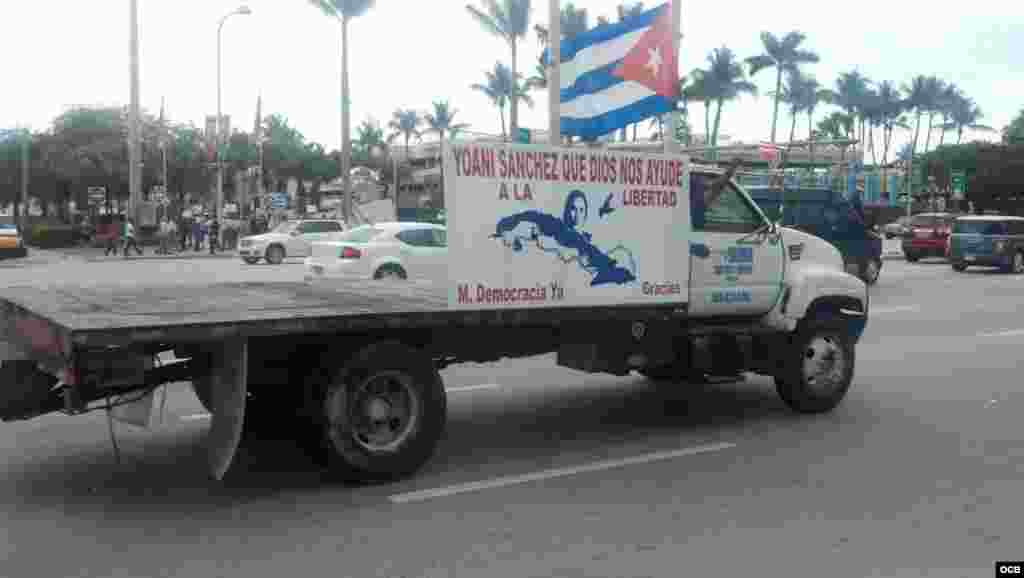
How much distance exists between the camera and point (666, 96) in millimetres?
9656

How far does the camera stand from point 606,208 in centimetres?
706

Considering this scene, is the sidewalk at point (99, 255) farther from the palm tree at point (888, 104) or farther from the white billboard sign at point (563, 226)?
the palm tree at point (888, 104)

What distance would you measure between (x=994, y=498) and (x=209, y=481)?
4.76m

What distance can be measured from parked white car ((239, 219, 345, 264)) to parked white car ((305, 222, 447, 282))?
41.9ft

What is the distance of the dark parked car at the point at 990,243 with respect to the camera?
27984 mm

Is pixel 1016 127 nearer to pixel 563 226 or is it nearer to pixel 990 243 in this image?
pixel 990 243

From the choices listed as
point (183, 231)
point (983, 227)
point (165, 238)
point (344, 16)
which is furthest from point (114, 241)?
point (983, 227)

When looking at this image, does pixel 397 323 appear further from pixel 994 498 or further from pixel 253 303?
pixel 994 498

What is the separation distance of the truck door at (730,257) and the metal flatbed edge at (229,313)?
1.57 ft

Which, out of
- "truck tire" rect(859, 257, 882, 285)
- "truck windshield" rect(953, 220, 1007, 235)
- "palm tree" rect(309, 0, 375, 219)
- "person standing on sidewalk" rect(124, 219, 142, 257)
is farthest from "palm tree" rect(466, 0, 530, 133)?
"truck tire" rect(859, 257, 882, 285)

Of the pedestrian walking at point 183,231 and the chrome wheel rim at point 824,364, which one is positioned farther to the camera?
the pedestrian walking at point 183,231

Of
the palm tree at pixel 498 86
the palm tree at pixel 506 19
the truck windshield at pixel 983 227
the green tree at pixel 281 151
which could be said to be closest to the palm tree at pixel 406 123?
the green tree at pixel 281 151

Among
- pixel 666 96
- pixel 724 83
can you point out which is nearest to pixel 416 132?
pixel 724 83

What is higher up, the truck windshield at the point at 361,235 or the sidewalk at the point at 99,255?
the truck windshield at the point at 361,235
